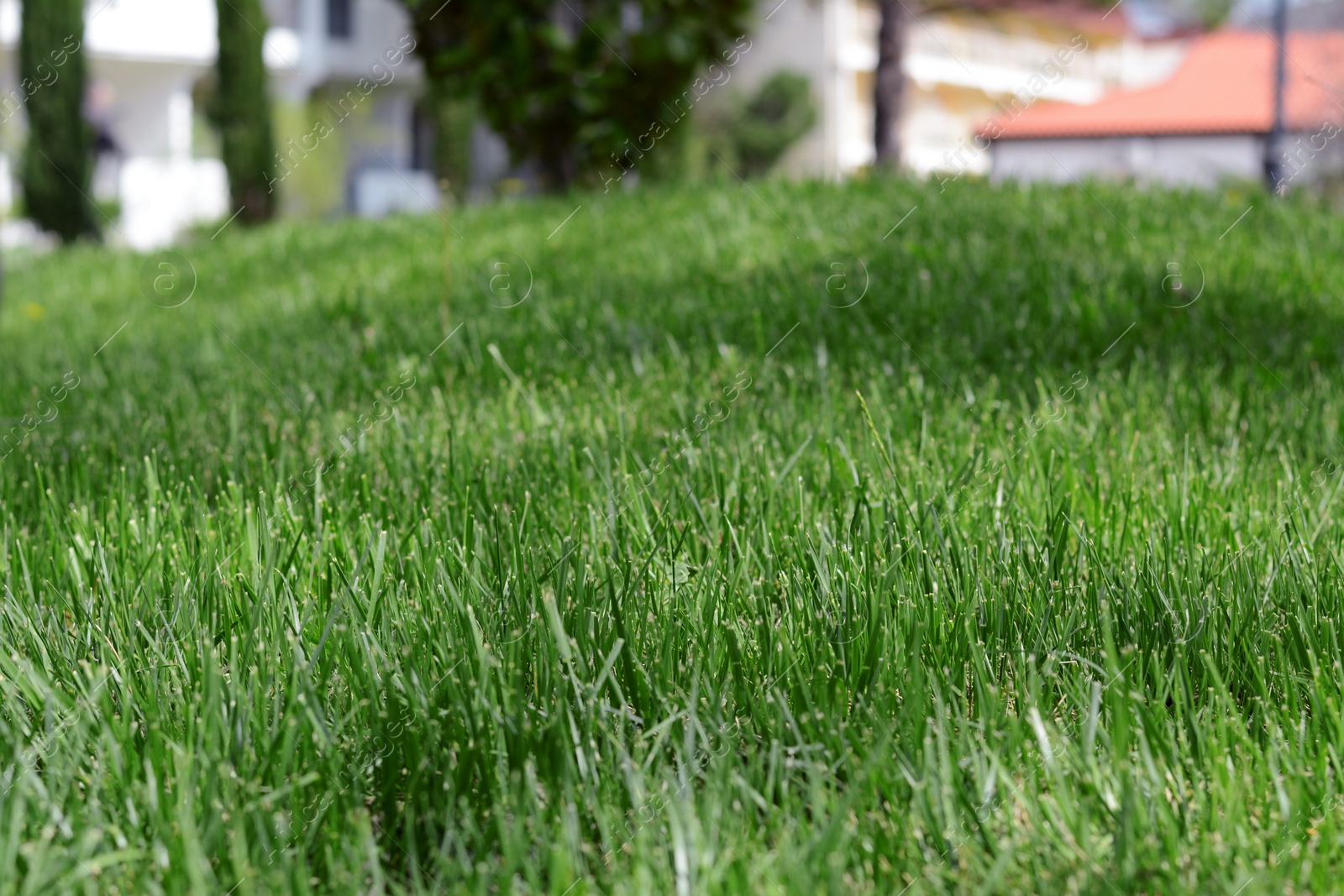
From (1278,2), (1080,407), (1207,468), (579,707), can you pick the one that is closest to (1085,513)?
(1207,468)

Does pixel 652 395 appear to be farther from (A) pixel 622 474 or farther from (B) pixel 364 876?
(B) pixel 364 876

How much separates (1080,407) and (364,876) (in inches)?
87.9

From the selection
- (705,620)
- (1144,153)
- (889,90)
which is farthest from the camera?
(1144,153)

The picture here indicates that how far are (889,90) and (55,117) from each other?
33.2ft

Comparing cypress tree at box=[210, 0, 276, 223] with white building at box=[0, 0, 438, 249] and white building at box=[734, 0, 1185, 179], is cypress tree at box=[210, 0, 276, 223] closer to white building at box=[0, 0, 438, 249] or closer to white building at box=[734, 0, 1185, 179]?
white building at box=[0, 0, 438, 249]

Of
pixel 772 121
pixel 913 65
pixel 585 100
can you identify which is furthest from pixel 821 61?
pixel 585 100

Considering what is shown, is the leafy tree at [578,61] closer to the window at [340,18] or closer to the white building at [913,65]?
the window at [340,18]

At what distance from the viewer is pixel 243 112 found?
15.0 metres

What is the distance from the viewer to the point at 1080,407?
→ 3012 mm

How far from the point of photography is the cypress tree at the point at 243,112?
49.1 ft

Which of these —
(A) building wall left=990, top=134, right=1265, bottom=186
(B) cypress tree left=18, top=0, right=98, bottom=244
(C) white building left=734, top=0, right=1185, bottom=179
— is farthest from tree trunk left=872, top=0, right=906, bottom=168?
(A) building wall left=990, top=134, right=1265, bottom=186

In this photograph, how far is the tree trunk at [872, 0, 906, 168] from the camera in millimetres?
11109

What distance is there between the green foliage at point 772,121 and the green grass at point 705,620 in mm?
31805

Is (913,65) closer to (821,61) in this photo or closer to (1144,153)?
(821,61)
